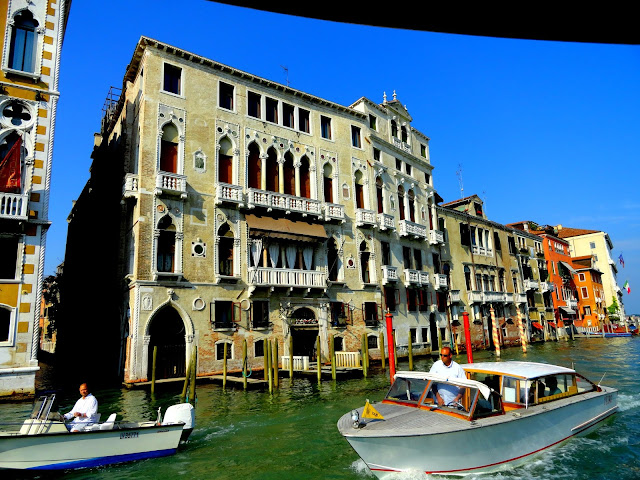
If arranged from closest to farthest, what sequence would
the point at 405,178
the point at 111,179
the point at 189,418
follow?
the point at 189,418 < the point at 111,179 < the point at 405,178

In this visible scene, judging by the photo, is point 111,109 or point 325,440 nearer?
point 325,440

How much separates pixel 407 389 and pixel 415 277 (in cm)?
2040

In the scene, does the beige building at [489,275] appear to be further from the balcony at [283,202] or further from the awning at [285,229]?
the balcony at [283,202]

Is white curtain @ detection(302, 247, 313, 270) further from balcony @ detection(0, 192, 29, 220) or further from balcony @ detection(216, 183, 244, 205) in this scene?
balcony @ detection(0, 192, 29, 220)

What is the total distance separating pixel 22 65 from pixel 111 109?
12.0 m

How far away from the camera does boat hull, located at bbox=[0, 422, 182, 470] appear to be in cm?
762

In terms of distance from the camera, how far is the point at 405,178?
98.0 ft

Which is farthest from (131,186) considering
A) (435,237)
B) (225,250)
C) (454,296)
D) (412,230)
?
(454,296)

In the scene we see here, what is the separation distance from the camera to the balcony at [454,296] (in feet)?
104

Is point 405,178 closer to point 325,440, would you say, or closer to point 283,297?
point 283,297

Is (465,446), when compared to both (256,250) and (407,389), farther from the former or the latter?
(256,250)

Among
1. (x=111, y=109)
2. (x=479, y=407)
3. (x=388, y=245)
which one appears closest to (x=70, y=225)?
(x=111, y=109)

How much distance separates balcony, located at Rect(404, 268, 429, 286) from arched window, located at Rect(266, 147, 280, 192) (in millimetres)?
10264

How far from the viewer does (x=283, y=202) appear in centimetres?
2166
